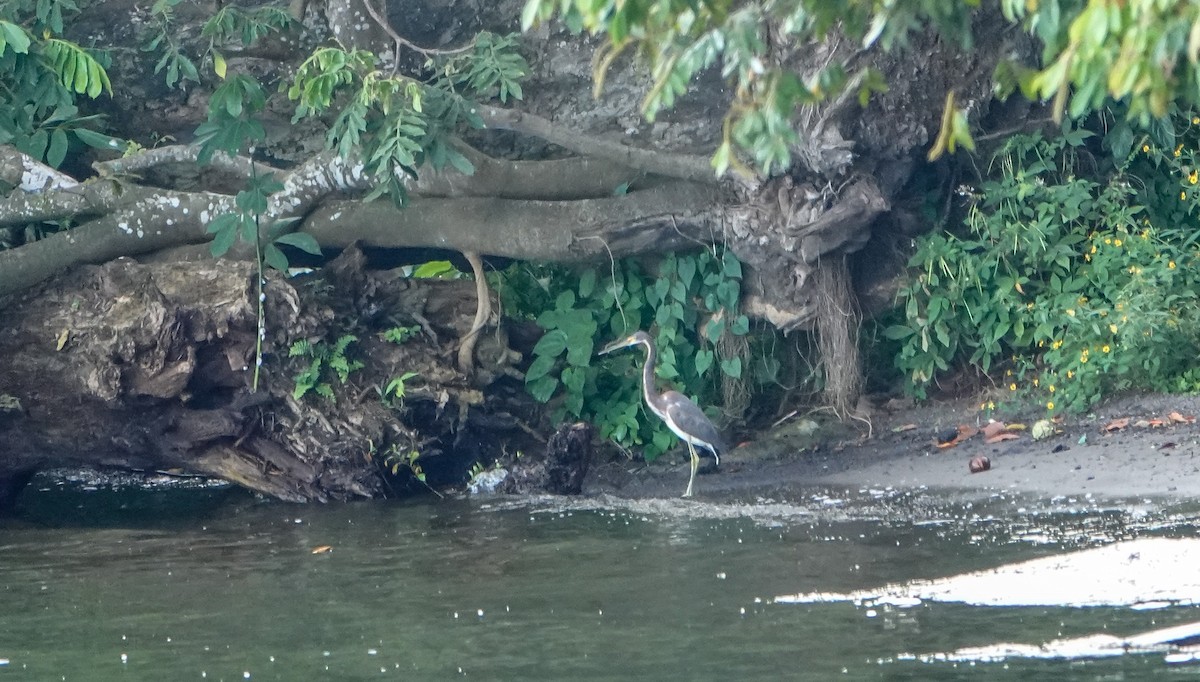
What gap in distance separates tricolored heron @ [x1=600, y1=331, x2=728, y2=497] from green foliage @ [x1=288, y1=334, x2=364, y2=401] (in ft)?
6.10

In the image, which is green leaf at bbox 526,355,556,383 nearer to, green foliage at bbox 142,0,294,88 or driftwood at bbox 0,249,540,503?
driftwood at bbox 0,249,540,503

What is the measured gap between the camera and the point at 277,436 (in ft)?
30.5

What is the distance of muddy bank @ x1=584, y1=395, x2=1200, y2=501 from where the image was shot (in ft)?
26.0

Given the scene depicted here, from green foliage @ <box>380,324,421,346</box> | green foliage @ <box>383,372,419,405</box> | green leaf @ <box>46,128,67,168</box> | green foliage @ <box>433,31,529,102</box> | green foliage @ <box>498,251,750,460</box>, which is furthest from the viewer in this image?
green foliage @ <box>498,251,750,460</box>

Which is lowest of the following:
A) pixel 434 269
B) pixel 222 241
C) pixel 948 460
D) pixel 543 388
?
pixel 948 460

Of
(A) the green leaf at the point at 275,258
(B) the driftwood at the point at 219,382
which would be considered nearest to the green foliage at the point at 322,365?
(B) the driftwood at the point at 219,382

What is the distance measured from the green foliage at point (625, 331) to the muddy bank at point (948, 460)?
1.46 ft

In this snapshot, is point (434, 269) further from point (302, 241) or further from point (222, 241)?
point (222, 241)

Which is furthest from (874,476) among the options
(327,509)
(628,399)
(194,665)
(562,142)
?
(194,665)

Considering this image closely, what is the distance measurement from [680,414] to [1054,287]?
2811 millimetres

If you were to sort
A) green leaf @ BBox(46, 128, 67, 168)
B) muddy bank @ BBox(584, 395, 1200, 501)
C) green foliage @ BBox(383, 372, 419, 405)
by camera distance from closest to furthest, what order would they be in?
muddy bank @ BBox(584, 395, 1200, 501)
green leaf @ BBox(46, 128, 67, 168)
green foliage @ BBox(383, 372, 419, 405)

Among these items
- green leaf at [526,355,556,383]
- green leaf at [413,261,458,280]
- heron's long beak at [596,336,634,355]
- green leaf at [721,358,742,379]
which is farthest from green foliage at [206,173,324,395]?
green leaf at [721,358,742,379]

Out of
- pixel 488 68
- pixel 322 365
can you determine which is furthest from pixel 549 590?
pixel 488 68

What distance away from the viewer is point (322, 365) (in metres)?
9.34
